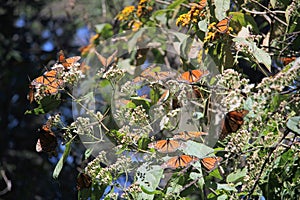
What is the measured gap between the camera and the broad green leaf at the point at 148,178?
0.95 metres

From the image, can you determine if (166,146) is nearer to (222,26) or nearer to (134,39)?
(222,26)

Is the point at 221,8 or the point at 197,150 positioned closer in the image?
the point at 197,150

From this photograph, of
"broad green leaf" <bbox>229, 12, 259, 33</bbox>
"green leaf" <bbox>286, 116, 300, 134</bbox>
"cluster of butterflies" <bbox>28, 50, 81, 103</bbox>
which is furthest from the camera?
"broad green leaf" <bbox>229, 12, 259, 33</bbox>

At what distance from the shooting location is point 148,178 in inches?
38.3

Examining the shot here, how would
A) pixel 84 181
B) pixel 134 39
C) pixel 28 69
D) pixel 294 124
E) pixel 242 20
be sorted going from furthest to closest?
pixel 28 69 < pixel 134 39 < pixel 242 20 < pixel 84 181 < pixel 294 124

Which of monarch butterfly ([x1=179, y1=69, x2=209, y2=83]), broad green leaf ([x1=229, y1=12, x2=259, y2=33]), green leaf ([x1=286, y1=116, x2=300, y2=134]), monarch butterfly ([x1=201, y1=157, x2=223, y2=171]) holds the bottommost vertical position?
monarch butterfly ([x1=201, y1=157, x2=223, y2=171])

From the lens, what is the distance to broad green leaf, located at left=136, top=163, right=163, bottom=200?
95 centimetres

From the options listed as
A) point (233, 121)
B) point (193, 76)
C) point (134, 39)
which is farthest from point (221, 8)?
point (134, 39)

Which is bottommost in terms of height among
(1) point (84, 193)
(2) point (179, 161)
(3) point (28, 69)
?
(3) point (28, 69)

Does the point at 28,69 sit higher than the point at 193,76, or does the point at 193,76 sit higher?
the point at 193,76

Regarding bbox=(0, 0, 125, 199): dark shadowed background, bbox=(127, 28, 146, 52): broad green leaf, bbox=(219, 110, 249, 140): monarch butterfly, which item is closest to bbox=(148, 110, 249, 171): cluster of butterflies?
bbox=(219, 110, 249, 140): monarch butterfly

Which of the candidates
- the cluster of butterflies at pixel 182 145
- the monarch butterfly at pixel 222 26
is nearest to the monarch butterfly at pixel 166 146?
the cluster of butterflies at pixel 182 145

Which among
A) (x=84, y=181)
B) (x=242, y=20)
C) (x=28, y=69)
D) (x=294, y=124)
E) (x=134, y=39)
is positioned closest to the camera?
(x=294, y=124)

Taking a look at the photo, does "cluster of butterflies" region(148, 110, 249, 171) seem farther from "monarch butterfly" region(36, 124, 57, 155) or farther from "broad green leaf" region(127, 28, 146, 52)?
"broad green leaf" region(127, 28, 146, 52)
